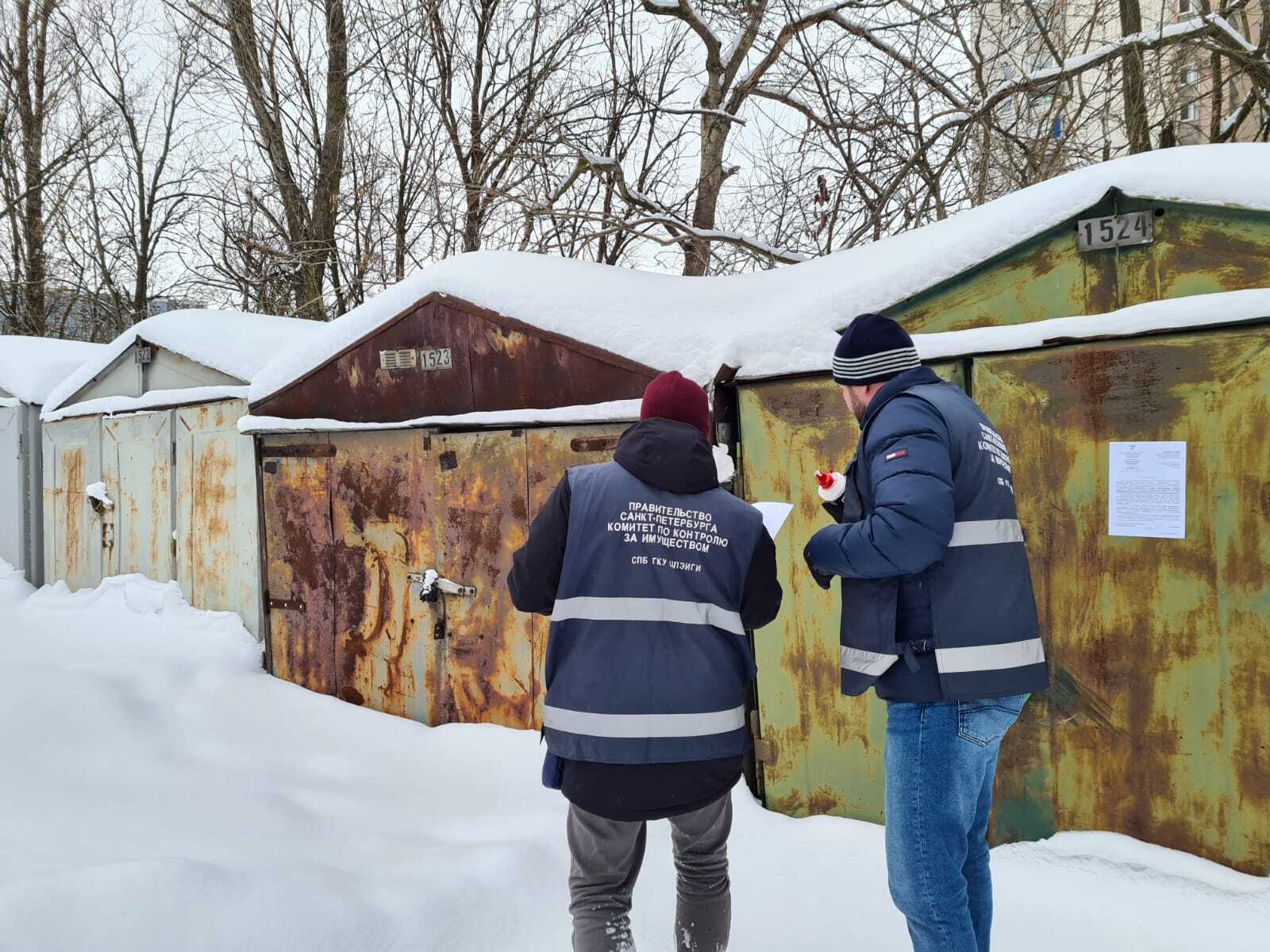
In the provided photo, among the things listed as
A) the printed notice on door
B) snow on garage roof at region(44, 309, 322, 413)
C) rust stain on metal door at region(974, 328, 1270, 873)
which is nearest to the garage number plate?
snow on garage roof at region(44, 309, 322, 413)

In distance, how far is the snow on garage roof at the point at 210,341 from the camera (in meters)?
5.85

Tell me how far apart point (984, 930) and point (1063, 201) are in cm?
241

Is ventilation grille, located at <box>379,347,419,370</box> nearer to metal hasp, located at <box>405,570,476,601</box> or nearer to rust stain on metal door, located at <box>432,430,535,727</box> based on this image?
rust stain on metal door, located at <box>432,430,535,727</box>

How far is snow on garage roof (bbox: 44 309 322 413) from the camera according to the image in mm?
5852

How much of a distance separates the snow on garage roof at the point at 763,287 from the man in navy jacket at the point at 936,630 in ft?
4.56

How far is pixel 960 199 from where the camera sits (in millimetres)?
7695

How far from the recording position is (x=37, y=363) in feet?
27.1

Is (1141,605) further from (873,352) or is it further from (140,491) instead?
(140,491)

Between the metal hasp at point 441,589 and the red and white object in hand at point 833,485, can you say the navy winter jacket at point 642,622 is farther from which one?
the metal hasp at point 441,589

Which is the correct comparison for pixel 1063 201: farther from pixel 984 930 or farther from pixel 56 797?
pixel 56 797

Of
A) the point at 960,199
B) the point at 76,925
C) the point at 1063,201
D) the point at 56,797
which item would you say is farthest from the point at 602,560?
the point at 960,199

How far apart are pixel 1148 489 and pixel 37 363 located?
9.82 meters

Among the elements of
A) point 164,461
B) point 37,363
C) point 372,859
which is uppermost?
point 37,363

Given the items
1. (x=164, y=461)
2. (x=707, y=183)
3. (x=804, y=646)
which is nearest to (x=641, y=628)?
(x=804, y=646)
